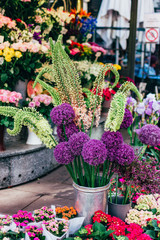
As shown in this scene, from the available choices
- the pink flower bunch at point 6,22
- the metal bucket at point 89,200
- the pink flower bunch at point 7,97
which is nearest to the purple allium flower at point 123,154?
the metal bucket at point 89,200

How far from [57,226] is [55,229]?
34 millimetres

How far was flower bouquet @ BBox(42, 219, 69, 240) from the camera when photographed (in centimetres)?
155

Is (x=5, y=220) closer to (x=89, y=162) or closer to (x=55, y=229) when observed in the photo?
(x=55, y=229)

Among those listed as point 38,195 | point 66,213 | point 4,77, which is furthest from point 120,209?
point 4,77

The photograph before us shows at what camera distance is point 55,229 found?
1.60m

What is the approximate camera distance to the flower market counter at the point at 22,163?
3098 millimetres

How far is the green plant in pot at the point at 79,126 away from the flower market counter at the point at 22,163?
57.7 inches

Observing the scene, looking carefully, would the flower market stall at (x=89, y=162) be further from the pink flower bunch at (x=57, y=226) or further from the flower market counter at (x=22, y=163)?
the flower market counter at (x=22, y=163)

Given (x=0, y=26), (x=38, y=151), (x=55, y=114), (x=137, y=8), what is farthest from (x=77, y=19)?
(x=55, y=114)

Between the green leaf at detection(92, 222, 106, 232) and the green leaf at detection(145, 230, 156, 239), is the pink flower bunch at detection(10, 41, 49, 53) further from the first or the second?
the green leaf at detection(145, 230, 156, 239)

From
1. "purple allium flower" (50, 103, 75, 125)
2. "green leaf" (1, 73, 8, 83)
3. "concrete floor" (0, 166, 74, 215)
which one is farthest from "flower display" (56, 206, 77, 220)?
"green leaf" (1, 73, 8, 83)

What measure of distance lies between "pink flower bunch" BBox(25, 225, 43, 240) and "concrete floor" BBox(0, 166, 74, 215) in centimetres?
109

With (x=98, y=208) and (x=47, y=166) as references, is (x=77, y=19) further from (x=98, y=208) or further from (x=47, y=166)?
(x=98, y=208)

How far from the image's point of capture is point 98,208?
5.74 feet
